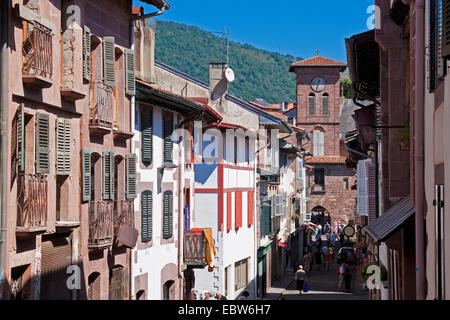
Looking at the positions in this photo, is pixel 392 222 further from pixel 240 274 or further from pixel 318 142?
pixel 318 142

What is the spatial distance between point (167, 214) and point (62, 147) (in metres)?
9.44

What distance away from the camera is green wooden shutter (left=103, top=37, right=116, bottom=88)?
19825 millimetres

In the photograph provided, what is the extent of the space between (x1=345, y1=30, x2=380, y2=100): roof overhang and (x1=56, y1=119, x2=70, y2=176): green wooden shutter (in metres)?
6.91

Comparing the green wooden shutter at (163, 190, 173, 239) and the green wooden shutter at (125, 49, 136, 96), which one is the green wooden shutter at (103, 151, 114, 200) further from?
→ the green wooden shutter at (163, 190, 173, 239)

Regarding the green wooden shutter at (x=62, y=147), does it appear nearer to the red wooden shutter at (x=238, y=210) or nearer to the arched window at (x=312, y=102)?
the red wooden shutter at (x=238, y=210)

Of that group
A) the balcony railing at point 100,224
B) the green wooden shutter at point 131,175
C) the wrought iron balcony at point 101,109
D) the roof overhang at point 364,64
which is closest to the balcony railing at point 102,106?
the wrought iron balcony at point 101,109

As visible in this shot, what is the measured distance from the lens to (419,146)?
40.1 ft

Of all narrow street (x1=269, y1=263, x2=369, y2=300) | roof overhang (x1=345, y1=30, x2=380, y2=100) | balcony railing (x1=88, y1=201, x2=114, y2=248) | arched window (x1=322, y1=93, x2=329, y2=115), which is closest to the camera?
balcony railing (x1=88, y1=201, x2=114, y2=248)

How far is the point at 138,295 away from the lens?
23.1m

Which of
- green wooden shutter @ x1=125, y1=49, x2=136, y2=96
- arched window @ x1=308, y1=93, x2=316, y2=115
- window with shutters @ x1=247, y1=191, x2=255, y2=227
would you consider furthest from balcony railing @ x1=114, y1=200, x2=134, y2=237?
arched window @ x1=308, y1=93, x2=316, y2=115

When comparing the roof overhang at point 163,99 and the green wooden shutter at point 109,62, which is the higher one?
the green wooden shutter at point 109,62

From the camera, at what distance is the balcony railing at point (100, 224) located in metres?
18.6

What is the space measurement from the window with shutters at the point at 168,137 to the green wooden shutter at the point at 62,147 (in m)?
8.71
